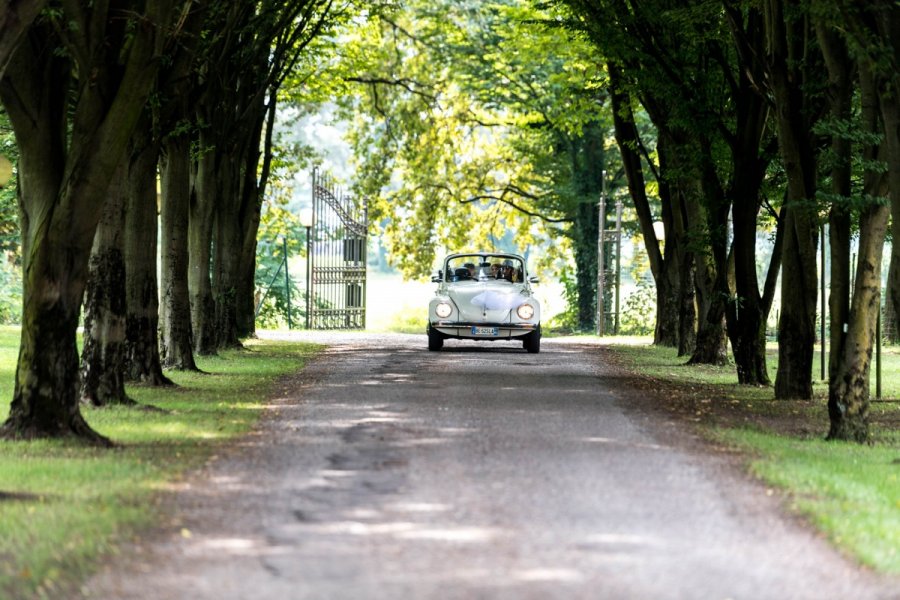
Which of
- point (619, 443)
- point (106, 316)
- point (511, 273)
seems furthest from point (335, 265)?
point (619, 443)

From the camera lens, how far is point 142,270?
18.0 metres

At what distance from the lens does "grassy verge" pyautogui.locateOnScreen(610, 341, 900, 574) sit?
8.34 metres

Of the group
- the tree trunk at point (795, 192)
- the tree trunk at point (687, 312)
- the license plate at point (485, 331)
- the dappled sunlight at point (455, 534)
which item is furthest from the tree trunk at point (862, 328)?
the license plate at point (485, 331)

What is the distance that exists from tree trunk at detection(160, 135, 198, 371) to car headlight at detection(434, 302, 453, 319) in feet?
24.5

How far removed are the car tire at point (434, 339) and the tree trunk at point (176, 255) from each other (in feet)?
24.4

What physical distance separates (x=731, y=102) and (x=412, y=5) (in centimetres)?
2052

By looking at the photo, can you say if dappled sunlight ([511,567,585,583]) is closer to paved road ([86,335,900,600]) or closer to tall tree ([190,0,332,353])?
paved road ([86,335,900,600])

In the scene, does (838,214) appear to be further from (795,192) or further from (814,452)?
(795,192)

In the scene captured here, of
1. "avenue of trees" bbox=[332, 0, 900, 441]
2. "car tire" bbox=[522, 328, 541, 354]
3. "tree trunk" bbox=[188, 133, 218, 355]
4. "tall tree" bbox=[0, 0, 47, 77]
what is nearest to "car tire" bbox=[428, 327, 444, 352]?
"car tire" bbox=[522, 328, 541, 354]

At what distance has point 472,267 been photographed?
96.8ft

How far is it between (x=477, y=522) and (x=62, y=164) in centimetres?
627

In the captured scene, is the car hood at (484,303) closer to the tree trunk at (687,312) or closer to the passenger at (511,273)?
the passenger at (511,273)

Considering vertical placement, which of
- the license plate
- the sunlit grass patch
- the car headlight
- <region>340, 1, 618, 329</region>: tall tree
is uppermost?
<region>340, 1, 618, 329</region>: tall tree

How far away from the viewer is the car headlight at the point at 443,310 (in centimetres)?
2810
